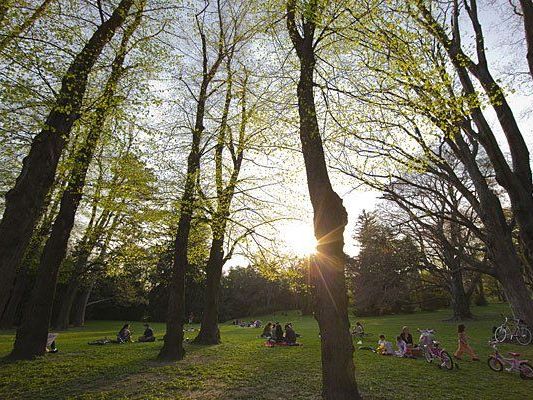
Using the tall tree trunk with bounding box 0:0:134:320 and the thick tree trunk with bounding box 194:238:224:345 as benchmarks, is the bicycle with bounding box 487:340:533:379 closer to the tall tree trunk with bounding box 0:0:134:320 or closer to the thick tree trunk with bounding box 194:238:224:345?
the thick tree trunk with bounding box 194:238:224:345

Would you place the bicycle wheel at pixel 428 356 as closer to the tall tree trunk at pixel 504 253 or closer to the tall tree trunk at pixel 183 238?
the tall tree trunk at pixel 504 253

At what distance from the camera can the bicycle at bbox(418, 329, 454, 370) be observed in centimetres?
1035

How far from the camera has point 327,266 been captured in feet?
19.9

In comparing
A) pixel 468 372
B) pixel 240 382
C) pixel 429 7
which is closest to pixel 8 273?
pixel 240 382

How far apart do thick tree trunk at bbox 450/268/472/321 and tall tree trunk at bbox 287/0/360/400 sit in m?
25.7

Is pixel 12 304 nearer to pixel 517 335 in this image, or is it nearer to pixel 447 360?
pixel 447 360

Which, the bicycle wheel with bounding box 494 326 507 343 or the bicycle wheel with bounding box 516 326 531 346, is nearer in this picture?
the bicycle wheel with bounding box 516 326 531 346

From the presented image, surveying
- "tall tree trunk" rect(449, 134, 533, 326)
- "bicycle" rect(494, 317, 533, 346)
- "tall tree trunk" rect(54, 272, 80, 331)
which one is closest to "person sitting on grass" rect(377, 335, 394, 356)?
"bicycle" rect(494, 317, 533, 346)

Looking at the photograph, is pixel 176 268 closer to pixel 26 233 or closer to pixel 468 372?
pixel 26 233

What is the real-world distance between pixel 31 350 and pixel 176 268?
189 inches

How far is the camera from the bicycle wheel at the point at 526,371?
9.06 meters

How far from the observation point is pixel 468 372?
32.5 ft

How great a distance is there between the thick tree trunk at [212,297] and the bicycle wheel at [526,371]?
11385 millimetres

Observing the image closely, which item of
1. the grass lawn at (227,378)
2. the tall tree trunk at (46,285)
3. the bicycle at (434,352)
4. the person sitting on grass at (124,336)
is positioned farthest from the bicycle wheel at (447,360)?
the person sitting on grass at (124,336)
